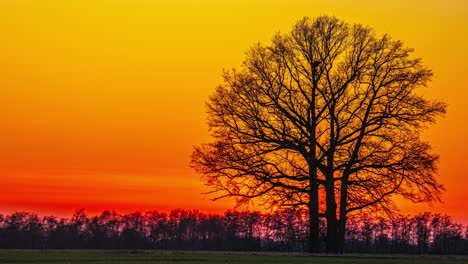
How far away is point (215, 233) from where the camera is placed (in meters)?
58.8

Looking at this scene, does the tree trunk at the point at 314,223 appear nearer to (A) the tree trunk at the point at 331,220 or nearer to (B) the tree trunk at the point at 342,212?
(A) the tree trunk at the point at 331,220

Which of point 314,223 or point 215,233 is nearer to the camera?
point 314,223

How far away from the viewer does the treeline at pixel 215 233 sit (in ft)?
171

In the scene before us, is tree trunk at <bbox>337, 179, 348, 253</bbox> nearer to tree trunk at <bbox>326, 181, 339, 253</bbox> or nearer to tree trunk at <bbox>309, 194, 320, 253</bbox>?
tree trunk at <bbox>326, 181, 339, 253</bbox>

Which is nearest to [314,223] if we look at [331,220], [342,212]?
[331,220]

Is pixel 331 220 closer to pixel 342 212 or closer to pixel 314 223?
pixel 342 212

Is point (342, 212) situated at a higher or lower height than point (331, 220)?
higher

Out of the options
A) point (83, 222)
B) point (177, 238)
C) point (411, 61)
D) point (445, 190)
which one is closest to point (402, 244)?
point (445, 190)

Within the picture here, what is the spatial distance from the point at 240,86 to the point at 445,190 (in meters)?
11.7

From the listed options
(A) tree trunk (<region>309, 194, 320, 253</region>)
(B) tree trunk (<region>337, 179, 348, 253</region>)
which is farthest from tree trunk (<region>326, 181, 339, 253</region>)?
(A) tree trunk (<region>309, 194, 320, 253</region>)

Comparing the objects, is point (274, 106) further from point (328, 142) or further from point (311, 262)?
point (311, 262)

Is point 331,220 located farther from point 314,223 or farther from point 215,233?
point 215,233

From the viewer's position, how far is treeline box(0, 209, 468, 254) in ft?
171

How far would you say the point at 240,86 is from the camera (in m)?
45.0
